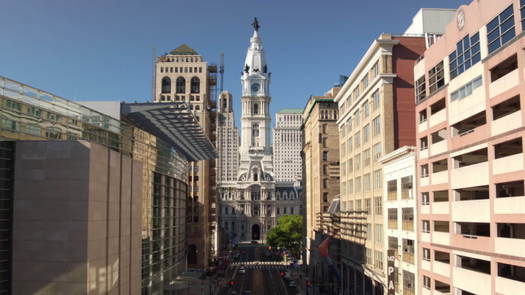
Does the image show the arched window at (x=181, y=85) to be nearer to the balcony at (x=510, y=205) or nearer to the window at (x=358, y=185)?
the window at (x=358, y=185)

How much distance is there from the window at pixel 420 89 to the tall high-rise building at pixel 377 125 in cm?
856

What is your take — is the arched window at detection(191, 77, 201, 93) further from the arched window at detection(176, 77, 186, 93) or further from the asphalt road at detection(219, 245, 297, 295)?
the asphalt road at detection(219, 245, 297, 295)

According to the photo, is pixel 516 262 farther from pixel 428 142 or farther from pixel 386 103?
pixel 386 103

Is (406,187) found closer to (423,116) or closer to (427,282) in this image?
(423,116)

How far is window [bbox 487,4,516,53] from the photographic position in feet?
103

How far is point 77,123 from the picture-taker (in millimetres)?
35531

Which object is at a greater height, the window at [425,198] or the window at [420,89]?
the window at [420,89]

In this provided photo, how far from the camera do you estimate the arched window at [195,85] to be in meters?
119

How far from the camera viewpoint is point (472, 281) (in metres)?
36.2

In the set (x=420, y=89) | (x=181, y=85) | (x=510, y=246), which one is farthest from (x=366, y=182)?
(x=181, y=85)

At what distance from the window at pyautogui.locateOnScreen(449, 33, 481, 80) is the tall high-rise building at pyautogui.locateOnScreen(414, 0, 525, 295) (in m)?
0.07

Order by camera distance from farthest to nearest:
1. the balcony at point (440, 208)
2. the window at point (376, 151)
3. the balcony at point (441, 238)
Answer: the window at point (376, 151)
the balcony at point (440, 208)
the balcony at point (441, 238)

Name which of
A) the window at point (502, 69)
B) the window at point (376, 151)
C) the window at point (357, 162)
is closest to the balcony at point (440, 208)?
the window at point (502, 69)

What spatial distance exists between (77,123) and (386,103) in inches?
1329
